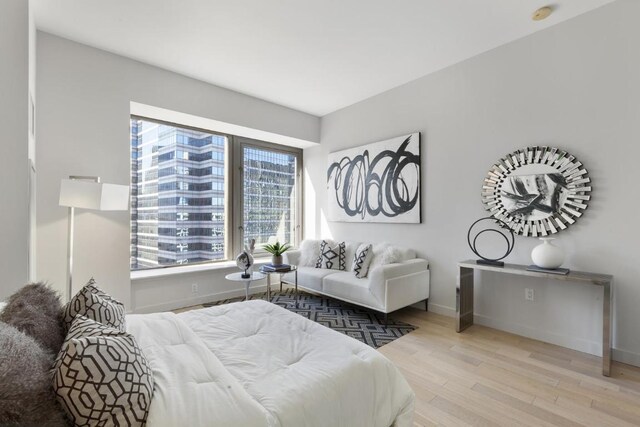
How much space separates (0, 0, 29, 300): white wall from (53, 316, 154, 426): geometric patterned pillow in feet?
4.64

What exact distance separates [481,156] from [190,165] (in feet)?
12.2

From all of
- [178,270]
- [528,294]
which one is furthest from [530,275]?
[178,270]

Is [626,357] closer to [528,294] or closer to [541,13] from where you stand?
[528,294]

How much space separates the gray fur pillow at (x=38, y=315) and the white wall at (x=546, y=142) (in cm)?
341

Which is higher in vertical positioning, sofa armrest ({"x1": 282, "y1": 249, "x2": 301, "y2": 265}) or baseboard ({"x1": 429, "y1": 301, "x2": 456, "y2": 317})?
sofa armrest ({"x1": 282, "y1": 249, "x2": 301, "y2": 265})

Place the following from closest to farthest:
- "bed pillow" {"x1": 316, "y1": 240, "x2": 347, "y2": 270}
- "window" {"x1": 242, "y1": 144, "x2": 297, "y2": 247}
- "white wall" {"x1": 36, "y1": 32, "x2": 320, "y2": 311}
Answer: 1. "white wall" {"x1": 36, "y1": 32, "x2": 320, "y2": 311}
2. "bed pillow" {"x1": 316, "y1": 240, "x2": 347, "y2": 270}
3. "window" {"x1": 242, "y1": 144, "x2": 297, "y2": 247}

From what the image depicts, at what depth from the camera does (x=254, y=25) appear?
8.89 ft

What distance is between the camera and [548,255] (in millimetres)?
2535

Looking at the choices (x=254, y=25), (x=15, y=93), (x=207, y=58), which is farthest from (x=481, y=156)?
(x=15, y=93)

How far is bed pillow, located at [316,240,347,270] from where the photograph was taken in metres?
4.11

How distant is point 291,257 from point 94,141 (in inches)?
107

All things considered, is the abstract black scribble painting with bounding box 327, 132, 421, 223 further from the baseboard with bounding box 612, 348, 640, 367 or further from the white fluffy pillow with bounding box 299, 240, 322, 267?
the baseboard with bounding box 612, 348, 640, 367

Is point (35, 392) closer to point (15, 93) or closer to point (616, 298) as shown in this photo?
point (15, 93)

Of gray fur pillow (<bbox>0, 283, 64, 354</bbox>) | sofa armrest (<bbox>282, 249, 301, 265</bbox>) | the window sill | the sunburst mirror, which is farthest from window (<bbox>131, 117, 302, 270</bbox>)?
the sunburst mirror
